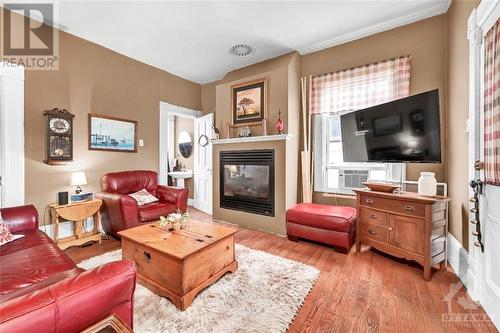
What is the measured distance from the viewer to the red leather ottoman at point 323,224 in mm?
2639

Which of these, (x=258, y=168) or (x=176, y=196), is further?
(x=258, y=168)

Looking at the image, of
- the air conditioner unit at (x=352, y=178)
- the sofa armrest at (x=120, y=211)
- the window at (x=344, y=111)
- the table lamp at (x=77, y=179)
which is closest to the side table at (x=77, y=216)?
the sofa armrest at (x=120, y=211)

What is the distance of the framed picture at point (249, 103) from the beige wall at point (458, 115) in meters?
2.25

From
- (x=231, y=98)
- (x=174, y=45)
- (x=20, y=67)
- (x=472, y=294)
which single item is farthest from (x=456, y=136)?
(x=20, y=67)

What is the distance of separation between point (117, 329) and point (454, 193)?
3047 mm

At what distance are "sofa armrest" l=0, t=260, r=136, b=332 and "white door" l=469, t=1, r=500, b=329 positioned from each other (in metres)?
2.30

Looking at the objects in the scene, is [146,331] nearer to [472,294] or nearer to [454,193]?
[472,294]

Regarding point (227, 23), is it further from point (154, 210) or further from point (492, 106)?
point (492, 106)

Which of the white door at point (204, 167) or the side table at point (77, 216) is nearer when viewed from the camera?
the side table at point (77, 216)

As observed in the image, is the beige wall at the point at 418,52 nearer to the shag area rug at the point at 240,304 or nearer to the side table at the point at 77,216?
the shag area rug at the point at 240,304

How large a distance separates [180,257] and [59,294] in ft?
2.95

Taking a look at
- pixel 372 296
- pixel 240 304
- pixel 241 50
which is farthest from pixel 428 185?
pixel 241 50
